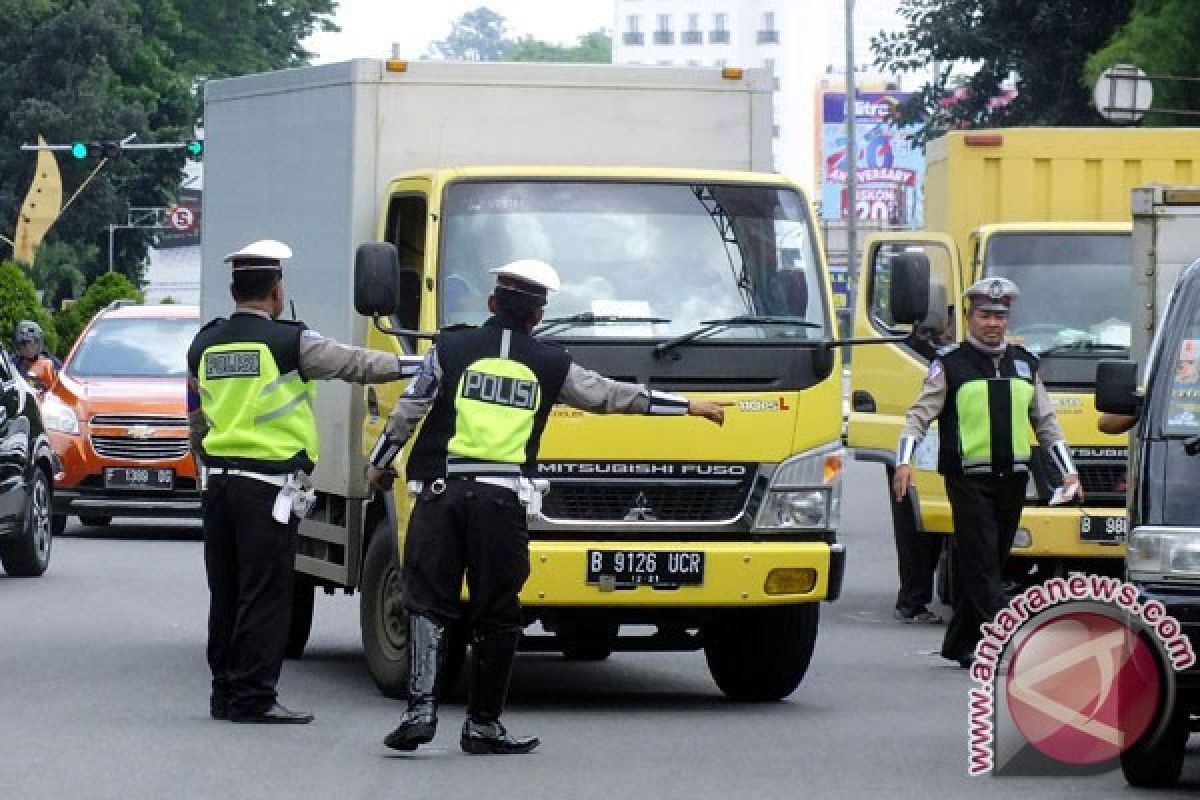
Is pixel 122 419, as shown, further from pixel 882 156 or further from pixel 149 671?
pixel 882 156

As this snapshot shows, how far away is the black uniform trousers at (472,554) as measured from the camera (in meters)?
11.5

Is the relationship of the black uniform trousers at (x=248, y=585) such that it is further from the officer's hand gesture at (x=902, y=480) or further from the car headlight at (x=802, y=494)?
the officer's hand gesture at (x=902, y=480)

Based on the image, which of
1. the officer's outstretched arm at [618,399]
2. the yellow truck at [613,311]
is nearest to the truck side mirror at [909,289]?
the yellow truck at [613,311]

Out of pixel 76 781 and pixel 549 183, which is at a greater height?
pixel 549 183

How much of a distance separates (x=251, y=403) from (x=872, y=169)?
306 ft

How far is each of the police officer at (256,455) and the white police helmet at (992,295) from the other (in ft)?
10.9

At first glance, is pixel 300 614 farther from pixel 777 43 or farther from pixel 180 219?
pixel 777 43

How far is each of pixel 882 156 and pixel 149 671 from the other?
303 feet

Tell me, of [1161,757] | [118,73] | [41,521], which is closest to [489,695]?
[1161,757]

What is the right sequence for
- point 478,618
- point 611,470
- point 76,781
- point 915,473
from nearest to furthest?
point 76,781, point 478,618, point 611,470, point 915,473

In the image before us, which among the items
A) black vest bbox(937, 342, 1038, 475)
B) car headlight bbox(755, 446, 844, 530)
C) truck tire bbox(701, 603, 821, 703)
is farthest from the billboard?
car headlight bbox(755, 446, 844, 530)

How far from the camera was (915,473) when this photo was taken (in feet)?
61.4

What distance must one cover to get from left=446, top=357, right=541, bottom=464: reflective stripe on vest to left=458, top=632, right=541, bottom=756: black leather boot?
672mm

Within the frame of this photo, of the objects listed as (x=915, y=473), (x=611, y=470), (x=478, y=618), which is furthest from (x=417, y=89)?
(x=915, y=473)
